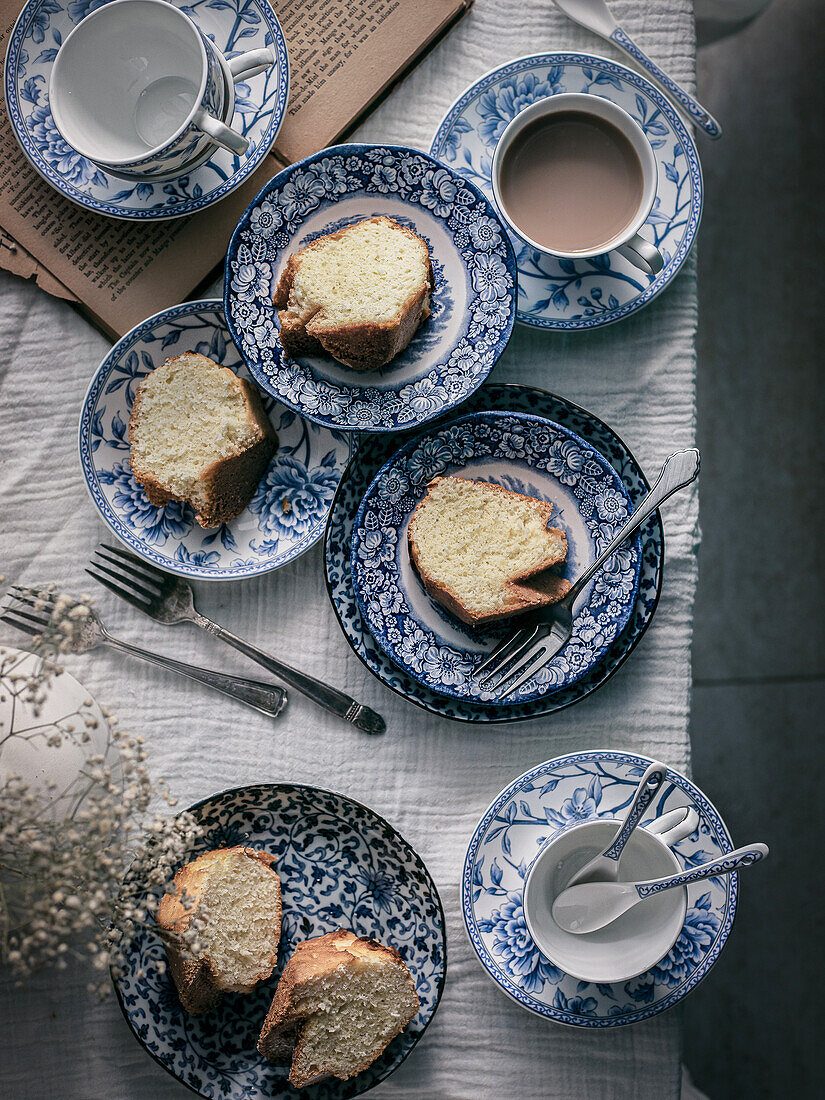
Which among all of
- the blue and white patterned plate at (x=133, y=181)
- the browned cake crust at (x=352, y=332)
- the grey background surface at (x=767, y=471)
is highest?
the blue and white patterned plate at (x=133, y=181)

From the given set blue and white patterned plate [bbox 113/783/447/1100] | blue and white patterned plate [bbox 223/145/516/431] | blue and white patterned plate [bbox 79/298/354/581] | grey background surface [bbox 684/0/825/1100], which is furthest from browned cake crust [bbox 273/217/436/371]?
grey background surface [bbox 684/0/825/1100]

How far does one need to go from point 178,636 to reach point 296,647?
0.18 metres

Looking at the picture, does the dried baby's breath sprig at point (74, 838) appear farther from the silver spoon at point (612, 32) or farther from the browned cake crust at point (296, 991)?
the silver spoon at point (612, 32)

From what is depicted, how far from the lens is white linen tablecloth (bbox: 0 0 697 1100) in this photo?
4.31 feet

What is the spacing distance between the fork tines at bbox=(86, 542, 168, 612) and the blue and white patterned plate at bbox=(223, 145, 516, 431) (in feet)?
1.11

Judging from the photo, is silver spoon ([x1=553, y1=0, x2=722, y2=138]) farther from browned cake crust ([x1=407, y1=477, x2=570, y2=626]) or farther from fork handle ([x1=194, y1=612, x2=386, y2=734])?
fork handle ([x1=194, y1=612, x2=386, y2=734])

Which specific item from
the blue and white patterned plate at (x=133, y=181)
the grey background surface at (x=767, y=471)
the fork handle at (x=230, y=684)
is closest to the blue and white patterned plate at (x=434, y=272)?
the blue and white patterned plate at (x=133, y=181)

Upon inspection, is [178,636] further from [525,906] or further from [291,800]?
[525,906]

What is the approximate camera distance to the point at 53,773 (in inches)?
42.0

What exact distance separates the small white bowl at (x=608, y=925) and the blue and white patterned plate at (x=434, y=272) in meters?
0.63

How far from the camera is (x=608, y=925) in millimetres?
1234

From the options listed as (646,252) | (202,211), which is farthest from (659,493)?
(202,211)

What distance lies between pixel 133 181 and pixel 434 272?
1.50 ft

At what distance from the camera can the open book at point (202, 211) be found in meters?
1.33
